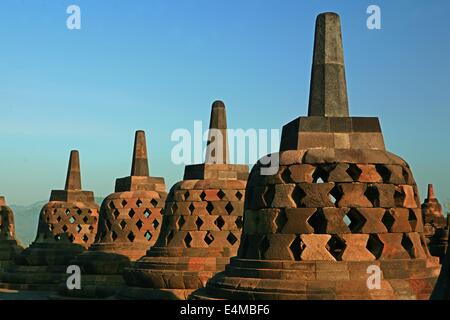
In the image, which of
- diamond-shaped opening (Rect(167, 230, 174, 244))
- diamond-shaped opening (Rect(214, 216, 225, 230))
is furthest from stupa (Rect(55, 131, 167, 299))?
diamond-shaped opening (Rect(214, 216, 225, 230))

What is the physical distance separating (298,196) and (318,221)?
1.39 feet

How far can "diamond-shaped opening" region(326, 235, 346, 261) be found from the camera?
8883 mm

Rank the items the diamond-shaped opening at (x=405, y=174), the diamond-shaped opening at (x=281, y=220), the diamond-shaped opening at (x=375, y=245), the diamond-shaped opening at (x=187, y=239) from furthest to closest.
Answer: the diamond-shaped opening at (x=187, y=239) → the diamond-shaped opening at (x=405, y=174) → the diamond-shaped opening at (x=281, y=220) → the diamond-shaped opening at (x=375, y=245)

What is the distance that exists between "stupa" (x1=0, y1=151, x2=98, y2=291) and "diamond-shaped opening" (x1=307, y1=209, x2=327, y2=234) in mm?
13135

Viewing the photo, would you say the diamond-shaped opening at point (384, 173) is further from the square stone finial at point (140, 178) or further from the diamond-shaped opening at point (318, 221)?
the square stone finial at point (140, 178)

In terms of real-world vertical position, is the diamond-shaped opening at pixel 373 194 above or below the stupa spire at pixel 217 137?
below

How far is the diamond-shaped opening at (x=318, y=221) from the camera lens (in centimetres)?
888

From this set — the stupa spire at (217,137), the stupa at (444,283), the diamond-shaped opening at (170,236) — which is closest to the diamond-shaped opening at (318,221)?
the stupa at (444,283)

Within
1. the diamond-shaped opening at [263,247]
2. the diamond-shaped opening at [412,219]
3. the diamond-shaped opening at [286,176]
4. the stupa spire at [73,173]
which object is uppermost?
the stupa spire at [73,173]

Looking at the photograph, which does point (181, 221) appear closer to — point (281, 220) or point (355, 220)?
point (281, 220)

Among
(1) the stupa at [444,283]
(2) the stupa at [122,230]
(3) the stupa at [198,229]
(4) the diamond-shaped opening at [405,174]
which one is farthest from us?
(2) the stupa at [122,230]

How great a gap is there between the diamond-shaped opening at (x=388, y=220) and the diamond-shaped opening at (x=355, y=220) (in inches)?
13.4

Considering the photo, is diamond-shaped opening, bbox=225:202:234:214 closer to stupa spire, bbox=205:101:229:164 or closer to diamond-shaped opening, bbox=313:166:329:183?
stupa spire, bbox=205:101:229:164
